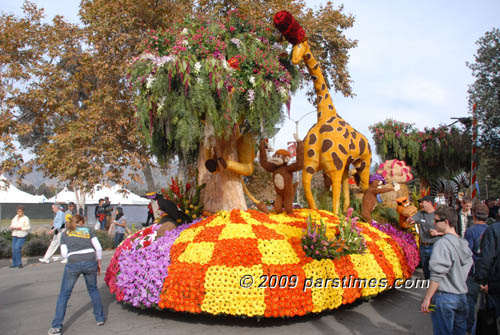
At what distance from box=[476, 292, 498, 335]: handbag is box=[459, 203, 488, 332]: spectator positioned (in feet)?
1.72

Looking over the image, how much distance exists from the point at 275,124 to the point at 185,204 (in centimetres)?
229

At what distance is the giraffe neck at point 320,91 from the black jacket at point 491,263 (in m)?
5.16

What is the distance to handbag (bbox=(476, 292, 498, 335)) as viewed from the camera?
4.13 meters

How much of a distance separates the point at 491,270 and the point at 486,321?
0.52m

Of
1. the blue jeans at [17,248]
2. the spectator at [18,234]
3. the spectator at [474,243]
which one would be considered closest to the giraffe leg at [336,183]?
the spectator at [474,243]

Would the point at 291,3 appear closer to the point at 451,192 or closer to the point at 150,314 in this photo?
the point at 451,192

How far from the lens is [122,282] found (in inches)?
239

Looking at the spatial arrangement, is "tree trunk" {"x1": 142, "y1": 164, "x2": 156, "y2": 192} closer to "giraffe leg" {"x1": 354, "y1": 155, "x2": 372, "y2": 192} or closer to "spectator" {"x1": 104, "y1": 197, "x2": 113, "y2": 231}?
"spectator" {"x1": 104, "y1": 197, "x2": 113, "y2": 231}

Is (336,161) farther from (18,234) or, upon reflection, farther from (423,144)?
(423,144)

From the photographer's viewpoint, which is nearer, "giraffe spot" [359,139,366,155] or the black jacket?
the black jacket

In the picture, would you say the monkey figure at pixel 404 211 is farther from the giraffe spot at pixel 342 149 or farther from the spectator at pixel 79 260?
the spectator at pixel 79 260

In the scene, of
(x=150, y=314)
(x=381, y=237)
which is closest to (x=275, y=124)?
(x=381, y=237)

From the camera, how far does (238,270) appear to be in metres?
5.46

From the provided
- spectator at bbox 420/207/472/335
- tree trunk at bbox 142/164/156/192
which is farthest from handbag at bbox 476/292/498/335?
tree trunk at bbox 142/164/156/192
